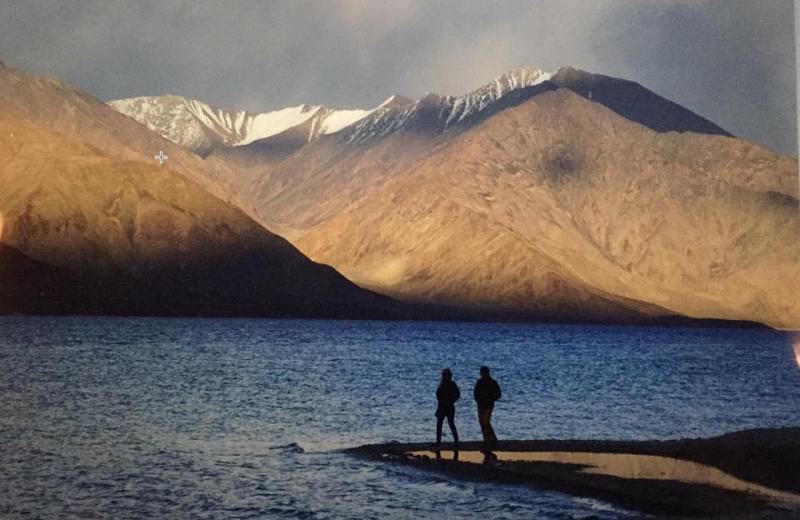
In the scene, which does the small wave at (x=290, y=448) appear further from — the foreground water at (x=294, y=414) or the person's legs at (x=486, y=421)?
the person's legs at (x=486, y=421)

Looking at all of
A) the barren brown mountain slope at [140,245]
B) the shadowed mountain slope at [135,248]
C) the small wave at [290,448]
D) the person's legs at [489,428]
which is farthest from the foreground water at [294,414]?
the barren brown mountain slope at [140,245]

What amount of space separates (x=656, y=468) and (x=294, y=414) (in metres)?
20.2

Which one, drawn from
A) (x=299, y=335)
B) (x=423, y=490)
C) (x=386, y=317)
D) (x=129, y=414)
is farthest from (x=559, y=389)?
(x=386, y=317)

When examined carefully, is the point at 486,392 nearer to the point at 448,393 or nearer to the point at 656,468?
the point at 448,393

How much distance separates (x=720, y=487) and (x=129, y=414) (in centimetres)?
2579

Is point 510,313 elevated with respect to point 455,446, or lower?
elevated

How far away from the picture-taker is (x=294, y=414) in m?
48.4

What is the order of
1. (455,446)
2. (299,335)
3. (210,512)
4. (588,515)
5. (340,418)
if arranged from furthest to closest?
(299,335)
(340,418)
(455,446)
(210,512)
(588,515)

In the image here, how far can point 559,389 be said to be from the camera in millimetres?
64500

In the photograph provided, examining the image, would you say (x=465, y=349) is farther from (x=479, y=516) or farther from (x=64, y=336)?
(x=479, y=516)

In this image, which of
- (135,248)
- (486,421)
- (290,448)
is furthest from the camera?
(135,248)

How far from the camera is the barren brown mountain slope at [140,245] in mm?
165625

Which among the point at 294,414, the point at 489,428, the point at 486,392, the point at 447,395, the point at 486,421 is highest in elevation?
the point at 486,392

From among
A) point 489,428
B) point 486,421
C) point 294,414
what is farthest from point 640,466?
point 294,414
